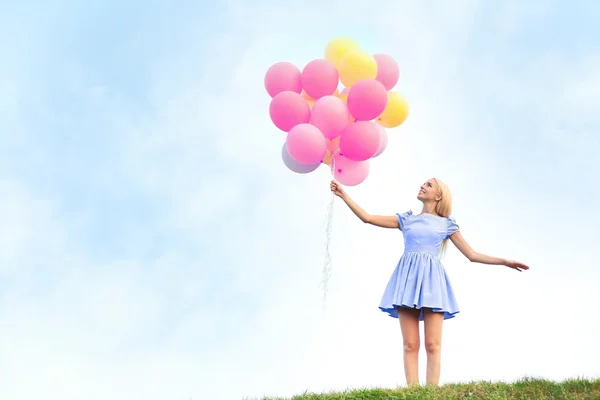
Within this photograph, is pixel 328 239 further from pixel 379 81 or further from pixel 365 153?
pixel 379 81

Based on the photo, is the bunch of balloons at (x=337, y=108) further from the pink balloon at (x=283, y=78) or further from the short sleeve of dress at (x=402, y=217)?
the short sleeve of dress at (x=402, y=217)

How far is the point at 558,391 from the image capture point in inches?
247

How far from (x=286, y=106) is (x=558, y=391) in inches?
133

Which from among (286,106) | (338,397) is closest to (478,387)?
(338,397)

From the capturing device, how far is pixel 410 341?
22.7ft

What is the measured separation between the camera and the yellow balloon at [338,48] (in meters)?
7.90

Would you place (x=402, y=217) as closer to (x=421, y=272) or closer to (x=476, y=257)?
(x=421, y=272)

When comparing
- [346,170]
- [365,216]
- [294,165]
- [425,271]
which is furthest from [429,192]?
[294,165]

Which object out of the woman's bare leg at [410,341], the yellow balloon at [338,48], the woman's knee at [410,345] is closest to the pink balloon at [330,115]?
the yellow balloon at [338,48]

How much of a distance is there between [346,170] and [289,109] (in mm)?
810

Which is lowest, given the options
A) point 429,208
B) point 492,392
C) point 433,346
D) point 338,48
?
point 492,392

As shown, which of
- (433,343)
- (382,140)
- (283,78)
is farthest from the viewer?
(382,140)

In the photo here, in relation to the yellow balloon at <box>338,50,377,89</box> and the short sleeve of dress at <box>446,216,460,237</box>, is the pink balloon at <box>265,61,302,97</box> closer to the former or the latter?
the yellow balloon at <box>338,50,377,89</box>

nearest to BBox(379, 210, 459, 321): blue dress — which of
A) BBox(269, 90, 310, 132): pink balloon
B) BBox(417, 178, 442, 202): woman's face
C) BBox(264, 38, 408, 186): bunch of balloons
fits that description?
BBox(417, 178, 442, 202): woman's face
